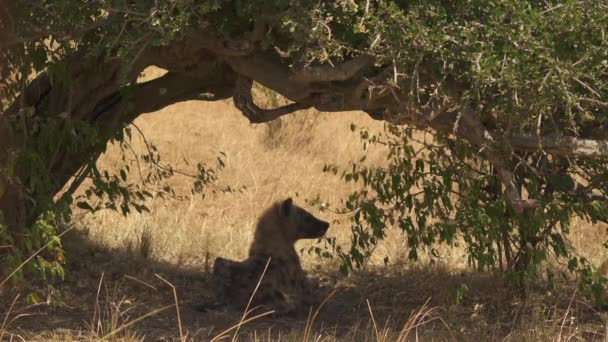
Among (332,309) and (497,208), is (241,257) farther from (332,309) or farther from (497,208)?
(497,208)

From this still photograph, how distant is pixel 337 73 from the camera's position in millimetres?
6613

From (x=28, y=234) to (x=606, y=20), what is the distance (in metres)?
3.75

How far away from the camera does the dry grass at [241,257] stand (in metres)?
7.49

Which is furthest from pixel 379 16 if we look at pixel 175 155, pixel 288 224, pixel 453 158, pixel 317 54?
pixel 175 155

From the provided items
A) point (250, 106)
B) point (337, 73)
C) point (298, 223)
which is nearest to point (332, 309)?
point (298, 223)

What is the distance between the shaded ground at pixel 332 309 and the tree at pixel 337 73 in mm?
791

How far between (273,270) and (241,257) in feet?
6.56

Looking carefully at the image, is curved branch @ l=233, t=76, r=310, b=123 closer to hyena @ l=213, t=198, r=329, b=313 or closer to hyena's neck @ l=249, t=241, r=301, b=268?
hyena @ l=213, t=198, r=329, b=313

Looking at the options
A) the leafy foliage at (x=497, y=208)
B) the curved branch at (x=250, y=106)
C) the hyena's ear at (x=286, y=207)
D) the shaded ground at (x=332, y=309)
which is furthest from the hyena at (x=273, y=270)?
the curved branch at (x=250, y=106)

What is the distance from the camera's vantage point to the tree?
5.82 metres

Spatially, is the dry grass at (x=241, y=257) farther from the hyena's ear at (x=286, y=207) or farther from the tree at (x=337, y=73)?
the tree at (x=337, y=73)

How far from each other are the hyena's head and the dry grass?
56 centimetres

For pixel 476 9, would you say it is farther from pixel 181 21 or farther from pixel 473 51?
pixel 181 21

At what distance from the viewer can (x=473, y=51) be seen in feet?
19.3
